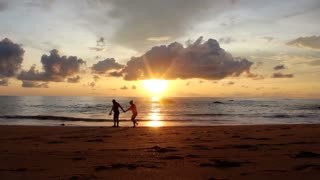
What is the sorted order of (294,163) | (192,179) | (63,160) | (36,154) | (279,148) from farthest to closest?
(279,148)
(36,154)
(63,160)
(294,163)
(192,179)

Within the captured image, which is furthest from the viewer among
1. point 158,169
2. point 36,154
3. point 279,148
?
point 279,148

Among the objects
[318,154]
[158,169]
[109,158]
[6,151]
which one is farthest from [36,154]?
[318,154]

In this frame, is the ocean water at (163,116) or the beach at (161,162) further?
the ocean water at (163,116)

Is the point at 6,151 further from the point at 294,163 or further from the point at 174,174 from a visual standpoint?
the point at 294,163

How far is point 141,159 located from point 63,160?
2253 mm

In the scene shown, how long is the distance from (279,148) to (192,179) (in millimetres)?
6208

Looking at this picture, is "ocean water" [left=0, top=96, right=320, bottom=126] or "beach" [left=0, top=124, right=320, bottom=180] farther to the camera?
"ocean water" [left=0, top=96, right=320, bottom=126]

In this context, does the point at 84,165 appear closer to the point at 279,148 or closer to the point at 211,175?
the point at 211,175

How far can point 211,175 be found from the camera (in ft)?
27.7

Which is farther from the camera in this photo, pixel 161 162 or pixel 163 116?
pixel 163 116

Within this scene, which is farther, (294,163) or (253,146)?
(253,146)

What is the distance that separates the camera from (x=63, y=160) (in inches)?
422

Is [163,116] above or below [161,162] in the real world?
below

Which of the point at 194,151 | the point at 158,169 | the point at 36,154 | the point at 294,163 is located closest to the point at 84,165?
the point at 158,169
